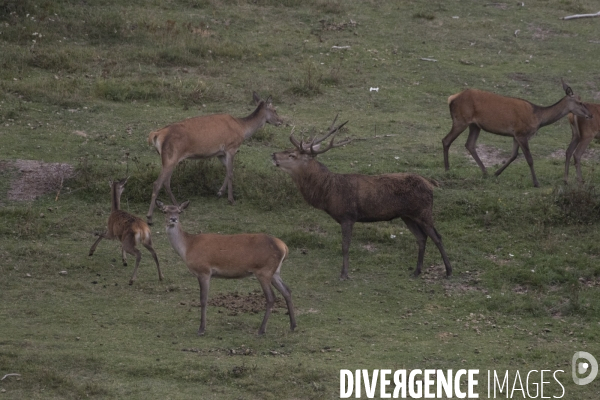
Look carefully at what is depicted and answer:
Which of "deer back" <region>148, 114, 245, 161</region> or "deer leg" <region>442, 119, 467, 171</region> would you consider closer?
"deer back" <region>148, 114, 245, 161</region>

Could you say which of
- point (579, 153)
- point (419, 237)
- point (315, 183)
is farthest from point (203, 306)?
point (579, 153)

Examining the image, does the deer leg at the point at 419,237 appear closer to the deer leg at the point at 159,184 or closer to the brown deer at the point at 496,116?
the brown deer at the point at 496,116

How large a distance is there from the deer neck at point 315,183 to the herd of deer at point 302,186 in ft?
0.04

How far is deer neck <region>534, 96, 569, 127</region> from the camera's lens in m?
14.4

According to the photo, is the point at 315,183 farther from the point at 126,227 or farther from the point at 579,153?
the point at 579,153

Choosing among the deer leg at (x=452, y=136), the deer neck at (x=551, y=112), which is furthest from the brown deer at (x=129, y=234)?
the deer neck at (x=551, y=112)

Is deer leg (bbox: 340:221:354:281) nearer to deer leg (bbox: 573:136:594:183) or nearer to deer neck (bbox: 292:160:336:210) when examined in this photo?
deer neck (bbox: 292:160:336:210)

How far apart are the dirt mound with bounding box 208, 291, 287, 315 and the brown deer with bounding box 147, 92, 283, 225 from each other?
8.06 feet

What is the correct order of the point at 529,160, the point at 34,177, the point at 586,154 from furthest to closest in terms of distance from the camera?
the point at 586,154 < the point at 529,160 < the point at 34,177

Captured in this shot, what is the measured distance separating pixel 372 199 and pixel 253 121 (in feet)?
10.7

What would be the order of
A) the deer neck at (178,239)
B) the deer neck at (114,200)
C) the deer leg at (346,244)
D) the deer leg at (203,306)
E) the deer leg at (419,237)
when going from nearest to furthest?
the deer leg at (203,306)
the deer neck at (178,239)
the deer leg at (346,244)
the deer leg at (419,237)
the deer neck at (114,200)

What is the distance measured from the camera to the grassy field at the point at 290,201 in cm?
890

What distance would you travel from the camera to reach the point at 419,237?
37.8 ft

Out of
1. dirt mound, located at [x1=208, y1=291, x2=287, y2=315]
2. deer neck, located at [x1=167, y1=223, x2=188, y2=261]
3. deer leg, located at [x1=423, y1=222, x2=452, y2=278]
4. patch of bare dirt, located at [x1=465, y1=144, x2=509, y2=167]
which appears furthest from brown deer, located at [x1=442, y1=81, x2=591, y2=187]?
deer neck, located at [x1=167, y1=223, x2=188, y2=261]
